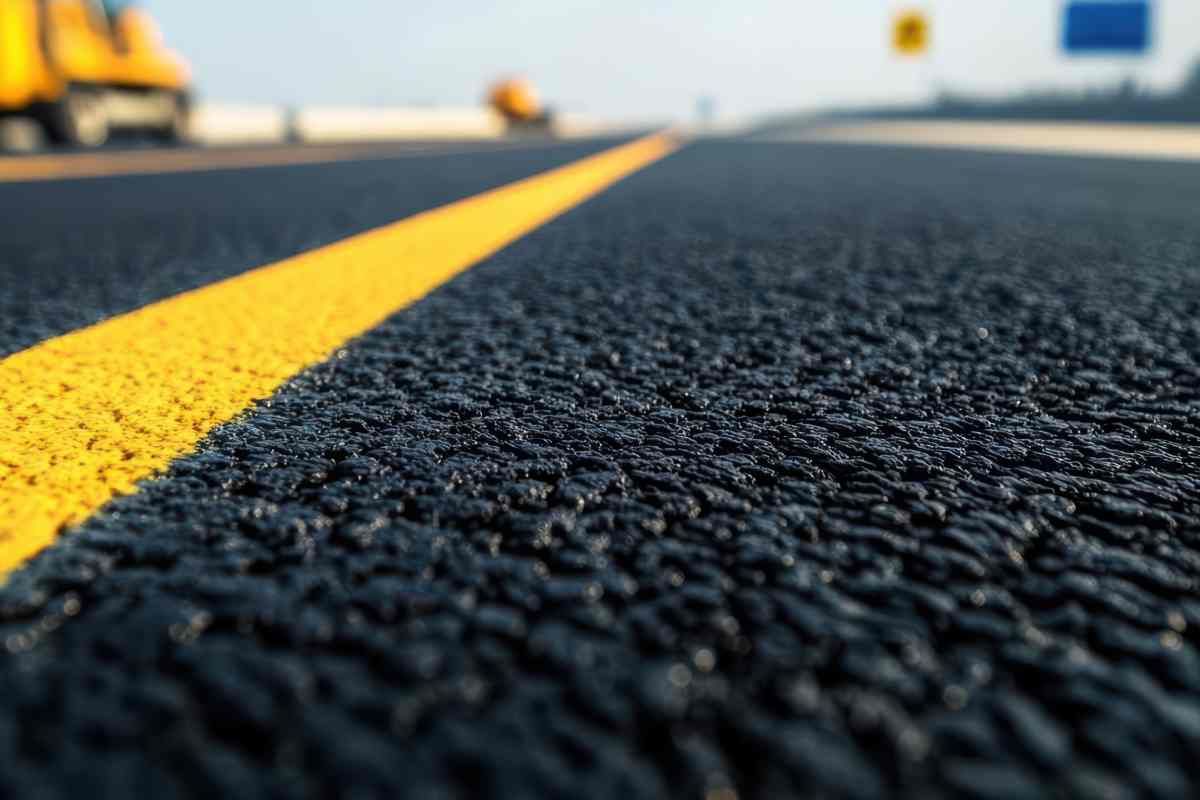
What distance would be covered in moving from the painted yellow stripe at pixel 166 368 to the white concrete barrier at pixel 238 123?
17.4 metres

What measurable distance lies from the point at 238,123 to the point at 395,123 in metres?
11.6

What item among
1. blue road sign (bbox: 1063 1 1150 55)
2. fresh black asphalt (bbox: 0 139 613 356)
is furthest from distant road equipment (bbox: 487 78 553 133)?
fresh black asphalt (bbox: 0 139 613 356)

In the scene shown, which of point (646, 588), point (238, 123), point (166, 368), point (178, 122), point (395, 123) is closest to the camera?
point (646, 588)

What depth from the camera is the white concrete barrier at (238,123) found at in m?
19.7

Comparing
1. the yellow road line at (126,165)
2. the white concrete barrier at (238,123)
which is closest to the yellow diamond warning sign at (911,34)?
the white concrete barrier at (238,123)

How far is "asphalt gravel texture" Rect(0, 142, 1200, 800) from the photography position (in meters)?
0.52

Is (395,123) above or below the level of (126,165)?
above

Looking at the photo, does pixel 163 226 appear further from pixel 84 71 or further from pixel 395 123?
Result: pixel 395 123

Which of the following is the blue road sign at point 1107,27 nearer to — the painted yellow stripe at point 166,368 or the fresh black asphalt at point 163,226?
the fresh black asphalt at point 163,226

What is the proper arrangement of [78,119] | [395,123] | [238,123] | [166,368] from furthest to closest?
1. [395,123]
2. [238,123]
3. [78,119]
4. [166,368]

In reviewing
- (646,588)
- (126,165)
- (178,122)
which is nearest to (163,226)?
(646,588)

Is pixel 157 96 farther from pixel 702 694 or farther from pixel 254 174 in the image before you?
pixel 702 694

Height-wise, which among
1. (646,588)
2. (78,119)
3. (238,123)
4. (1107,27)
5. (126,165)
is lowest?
(646,588)

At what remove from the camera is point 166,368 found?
1386mm
